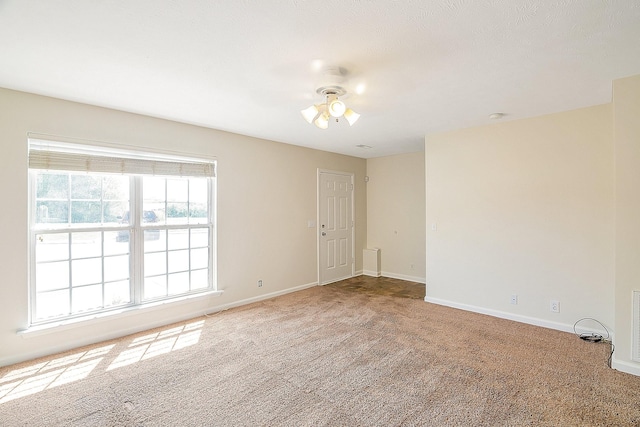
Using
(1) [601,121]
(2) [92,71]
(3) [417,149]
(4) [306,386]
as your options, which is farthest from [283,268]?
(1) [601,121]

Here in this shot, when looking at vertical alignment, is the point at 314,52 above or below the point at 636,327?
above

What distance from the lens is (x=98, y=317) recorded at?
315 cm

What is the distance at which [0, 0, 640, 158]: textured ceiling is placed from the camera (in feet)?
5.47

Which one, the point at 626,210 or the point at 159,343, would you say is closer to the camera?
the point at 626,210

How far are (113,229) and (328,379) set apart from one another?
2.70m

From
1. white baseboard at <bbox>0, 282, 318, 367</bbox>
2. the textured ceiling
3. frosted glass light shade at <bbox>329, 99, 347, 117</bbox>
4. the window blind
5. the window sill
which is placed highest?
the textured ceiling

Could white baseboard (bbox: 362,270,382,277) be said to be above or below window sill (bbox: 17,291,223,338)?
below

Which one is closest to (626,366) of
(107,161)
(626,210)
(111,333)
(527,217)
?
(626,210)

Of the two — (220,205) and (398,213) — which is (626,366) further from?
(220,205)

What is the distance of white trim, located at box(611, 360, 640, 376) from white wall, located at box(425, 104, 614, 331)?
73 cm

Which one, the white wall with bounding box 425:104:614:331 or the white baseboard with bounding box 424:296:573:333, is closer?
the white wall with bounding box 425:104:614:331

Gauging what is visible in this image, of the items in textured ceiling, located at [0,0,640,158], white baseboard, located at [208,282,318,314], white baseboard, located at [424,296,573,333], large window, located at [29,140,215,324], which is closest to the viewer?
textured ceiling, located at [0,0,640,158]

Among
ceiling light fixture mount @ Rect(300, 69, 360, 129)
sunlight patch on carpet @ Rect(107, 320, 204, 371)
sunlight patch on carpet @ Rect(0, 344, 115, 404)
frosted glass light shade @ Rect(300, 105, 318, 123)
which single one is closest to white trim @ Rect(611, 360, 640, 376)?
ceiling light fixture mount @ Rect(300, 69, 360, 129)

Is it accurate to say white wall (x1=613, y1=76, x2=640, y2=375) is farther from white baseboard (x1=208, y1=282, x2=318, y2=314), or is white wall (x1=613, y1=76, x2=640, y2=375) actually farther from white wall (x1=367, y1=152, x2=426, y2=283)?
white baseboard (x1=208, y1=282, x2=318, y2=314)
